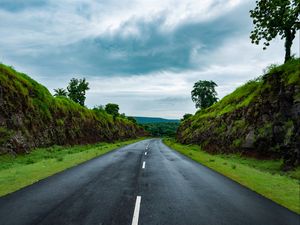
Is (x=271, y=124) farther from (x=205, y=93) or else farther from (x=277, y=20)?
(x=205, y=93)

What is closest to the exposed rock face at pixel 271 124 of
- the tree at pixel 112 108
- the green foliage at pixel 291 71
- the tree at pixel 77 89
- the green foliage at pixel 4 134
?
the green foliage at pixel 291 71

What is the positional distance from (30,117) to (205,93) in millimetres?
65926

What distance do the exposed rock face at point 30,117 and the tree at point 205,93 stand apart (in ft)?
169

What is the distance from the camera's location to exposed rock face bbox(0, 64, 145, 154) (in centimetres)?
2033

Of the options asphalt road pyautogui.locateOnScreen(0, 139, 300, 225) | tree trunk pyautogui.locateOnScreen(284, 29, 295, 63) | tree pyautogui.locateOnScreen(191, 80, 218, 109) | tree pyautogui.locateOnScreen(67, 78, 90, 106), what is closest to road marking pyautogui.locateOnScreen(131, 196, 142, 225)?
asphalt road pyautogui.locateOnScreen(0, 139, 300, 225)

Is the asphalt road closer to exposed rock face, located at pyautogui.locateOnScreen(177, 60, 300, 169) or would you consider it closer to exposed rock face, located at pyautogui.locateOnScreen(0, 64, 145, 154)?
exposed rock face, located at pyautogui.locateOnScreen(177, 60, 300, 169)

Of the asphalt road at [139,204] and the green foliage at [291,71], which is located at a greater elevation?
the green foliage at [291,71]

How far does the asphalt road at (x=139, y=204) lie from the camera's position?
587 centimetres

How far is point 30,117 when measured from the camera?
2530cm

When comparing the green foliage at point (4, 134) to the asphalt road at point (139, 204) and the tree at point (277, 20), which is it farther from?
Answer: the tree at point (277, 20)

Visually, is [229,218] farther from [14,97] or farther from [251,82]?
[251,82]

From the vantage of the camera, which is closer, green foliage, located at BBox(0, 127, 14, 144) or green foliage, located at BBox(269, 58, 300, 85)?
green foliage, located at BBox(269, 58, 300, 85)

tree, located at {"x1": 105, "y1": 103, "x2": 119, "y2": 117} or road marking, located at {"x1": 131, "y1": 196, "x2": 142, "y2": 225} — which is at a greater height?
tree, located at {"x1": 105, "y1": 103, "x2": 119, "y2": 117}

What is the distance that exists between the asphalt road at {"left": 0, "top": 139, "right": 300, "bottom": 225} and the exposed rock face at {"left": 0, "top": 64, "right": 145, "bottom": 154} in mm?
11497
